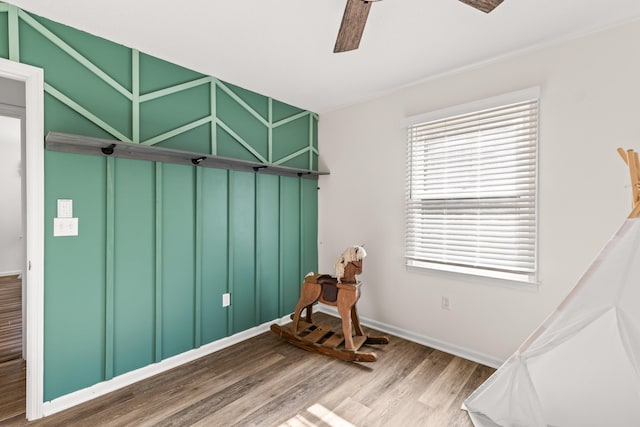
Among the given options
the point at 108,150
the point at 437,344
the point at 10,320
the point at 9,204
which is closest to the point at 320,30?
the point at 108,150

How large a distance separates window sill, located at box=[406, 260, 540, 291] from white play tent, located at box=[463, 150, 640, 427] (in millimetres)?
735

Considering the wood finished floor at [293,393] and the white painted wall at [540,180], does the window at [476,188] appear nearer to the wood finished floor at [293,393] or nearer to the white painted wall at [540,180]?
the white painted wall at [540,180]

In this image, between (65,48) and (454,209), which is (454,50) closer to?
(454,209)

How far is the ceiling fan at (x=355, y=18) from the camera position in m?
1.47

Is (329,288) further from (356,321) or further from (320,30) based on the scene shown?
(320,30)

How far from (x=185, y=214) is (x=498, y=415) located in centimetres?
259

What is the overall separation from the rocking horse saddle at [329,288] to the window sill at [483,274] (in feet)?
2.54

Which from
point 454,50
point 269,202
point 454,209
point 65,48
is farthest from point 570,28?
point 65,48

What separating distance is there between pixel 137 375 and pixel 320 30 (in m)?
2.85

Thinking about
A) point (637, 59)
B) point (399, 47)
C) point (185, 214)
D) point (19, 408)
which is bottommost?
point (19, 408)

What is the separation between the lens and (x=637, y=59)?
1.92 meters

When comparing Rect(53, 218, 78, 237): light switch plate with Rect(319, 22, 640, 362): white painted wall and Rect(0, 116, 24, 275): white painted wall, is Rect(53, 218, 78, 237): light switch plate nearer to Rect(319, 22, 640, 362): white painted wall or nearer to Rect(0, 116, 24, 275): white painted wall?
Rect(319, 22, 640, 362): white painted wall

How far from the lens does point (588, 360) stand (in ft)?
5.19

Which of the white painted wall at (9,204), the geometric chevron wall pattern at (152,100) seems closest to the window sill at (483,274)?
the geometric chevron wall pattern at (152,100)
